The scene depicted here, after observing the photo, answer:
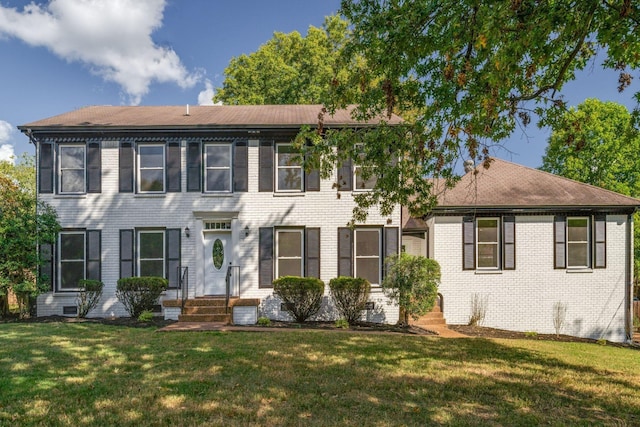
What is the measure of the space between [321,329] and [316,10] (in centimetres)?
859

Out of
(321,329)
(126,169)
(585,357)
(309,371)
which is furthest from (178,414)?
(126,169)

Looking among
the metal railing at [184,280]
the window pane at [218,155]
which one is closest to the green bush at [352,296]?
the metal railing at [184,280]

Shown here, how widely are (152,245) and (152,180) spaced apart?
2081mm

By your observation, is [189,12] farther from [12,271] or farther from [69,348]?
[69,348]

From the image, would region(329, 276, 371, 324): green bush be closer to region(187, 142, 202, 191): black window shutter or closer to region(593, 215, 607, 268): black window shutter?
region(187, 142, 202, 191): black window shutter

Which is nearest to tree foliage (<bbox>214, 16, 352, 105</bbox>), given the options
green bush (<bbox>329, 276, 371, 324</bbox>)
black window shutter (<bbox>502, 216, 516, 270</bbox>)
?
black window shutter (<bbox>502, 216, 516, 270</bbox>)

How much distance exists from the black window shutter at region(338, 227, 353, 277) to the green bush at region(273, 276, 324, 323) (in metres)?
1.00

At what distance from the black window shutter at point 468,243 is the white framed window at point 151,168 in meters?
10.0

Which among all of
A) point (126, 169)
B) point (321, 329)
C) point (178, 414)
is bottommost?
point (321, 329)

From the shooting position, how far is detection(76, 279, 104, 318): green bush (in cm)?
1159

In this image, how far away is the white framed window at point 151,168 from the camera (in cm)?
1222

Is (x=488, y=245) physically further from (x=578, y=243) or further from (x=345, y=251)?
(x=345, y=251)

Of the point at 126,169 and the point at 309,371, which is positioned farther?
the point at 126,169

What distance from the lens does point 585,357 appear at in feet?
25.9
